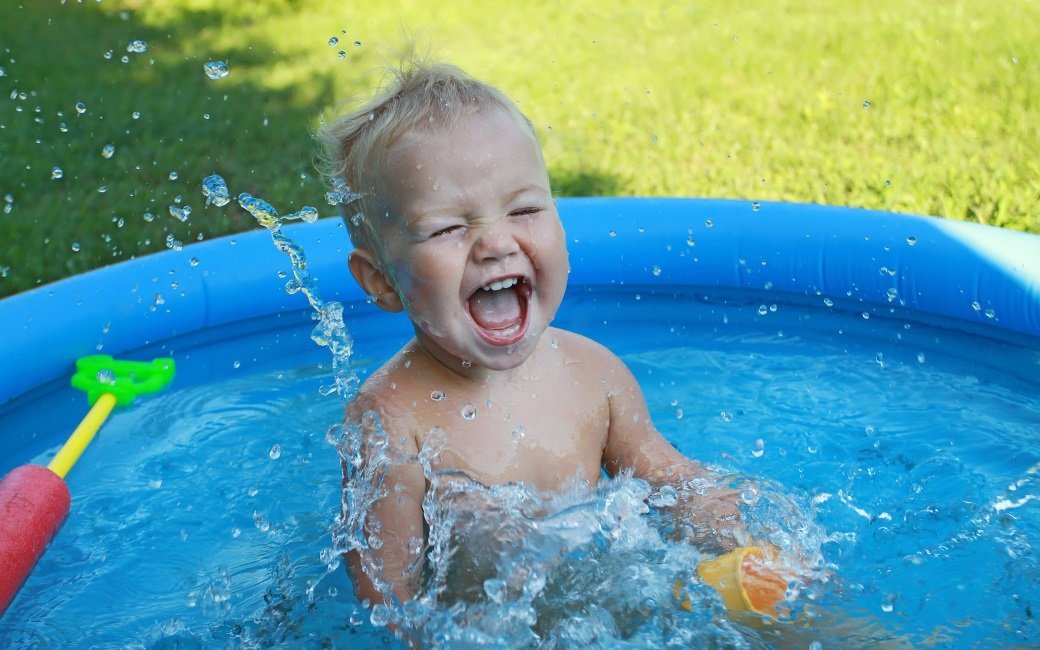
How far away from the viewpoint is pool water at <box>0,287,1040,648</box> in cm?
220

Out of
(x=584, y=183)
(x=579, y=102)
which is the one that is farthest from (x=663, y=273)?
(x=579, y=102)

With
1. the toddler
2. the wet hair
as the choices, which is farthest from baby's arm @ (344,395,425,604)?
the wet hair

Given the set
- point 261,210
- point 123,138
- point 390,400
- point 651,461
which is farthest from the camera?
point 123,138

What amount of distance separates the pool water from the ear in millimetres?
463

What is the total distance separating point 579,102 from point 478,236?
3.63 meters

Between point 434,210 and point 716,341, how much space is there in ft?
5.51

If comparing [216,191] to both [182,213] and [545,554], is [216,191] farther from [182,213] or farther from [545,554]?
[545,554]

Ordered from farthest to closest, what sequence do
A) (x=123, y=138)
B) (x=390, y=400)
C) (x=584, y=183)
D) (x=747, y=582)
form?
1. (x=123, y=138)
2. (x=584, y=183)
3. (x=390, y=400)
4. (x=747, y=582)

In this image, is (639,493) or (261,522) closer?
(639,493)

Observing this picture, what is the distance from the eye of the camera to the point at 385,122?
7.22 ft

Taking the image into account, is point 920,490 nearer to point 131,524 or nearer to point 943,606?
point 943,606

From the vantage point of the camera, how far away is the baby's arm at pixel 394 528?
2.20 metres

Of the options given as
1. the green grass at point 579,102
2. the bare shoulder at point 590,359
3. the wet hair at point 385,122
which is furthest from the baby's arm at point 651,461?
the green grass at point 579,102

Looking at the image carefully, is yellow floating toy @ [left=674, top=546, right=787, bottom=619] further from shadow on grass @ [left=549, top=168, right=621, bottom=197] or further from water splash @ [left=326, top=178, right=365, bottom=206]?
shadow on grass @ [left=549, top=168, right=621, bottom=197]
